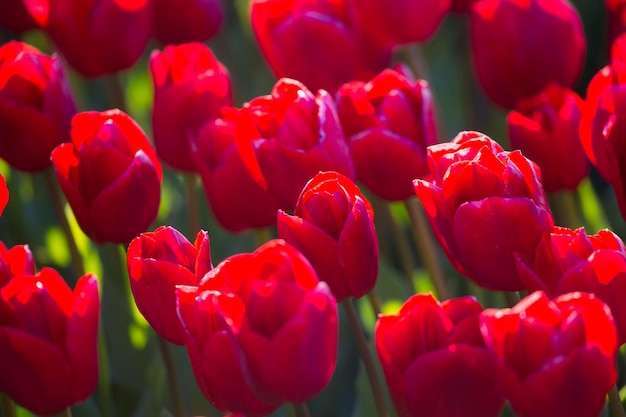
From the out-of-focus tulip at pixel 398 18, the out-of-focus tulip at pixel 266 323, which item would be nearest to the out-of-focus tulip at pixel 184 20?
the out-of-focus tulip at pixel 398 18

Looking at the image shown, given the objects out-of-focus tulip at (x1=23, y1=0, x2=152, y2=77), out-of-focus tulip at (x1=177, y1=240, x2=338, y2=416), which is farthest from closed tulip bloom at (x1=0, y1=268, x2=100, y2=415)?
out-of-focus tulip at (x1=23, y1=0, x2=152, y2=77)

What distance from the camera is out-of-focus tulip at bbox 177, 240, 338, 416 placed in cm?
47

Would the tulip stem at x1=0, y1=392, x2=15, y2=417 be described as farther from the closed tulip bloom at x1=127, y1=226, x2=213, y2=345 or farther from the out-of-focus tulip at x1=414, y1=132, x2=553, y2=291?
the out-of-focus tulip at x1=414, y1=132, x2=553, y2=291

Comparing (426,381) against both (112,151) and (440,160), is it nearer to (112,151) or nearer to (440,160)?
(440,160)

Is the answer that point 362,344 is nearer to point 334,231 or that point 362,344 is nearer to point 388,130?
point 334,231

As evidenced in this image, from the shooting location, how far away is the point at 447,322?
19.8 inches

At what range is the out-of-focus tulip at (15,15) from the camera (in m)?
1.02

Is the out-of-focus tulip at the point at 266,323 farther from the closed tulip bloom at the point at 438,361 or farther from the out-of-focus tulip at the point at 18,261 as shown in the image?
the out-of-focus tulip at the point at 18,261

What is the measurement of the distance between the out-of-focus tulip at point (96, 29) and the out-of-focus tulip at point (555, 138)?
350 millimetres

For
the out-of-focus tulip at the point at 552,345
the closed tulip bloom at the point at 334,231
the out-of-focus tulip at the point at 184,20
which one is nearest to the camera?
the out-of-focus tulip at the point at 552,345

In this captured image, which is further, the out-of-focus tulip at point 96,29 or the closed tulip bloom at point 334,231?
the out-of-focus tulip at point 96,29

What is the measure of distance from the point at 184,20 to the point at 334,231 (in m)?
0.51

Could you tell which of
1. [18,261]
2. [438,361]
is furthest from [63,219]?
[438,361]

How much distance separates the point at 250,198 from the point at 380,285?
0.88ft
